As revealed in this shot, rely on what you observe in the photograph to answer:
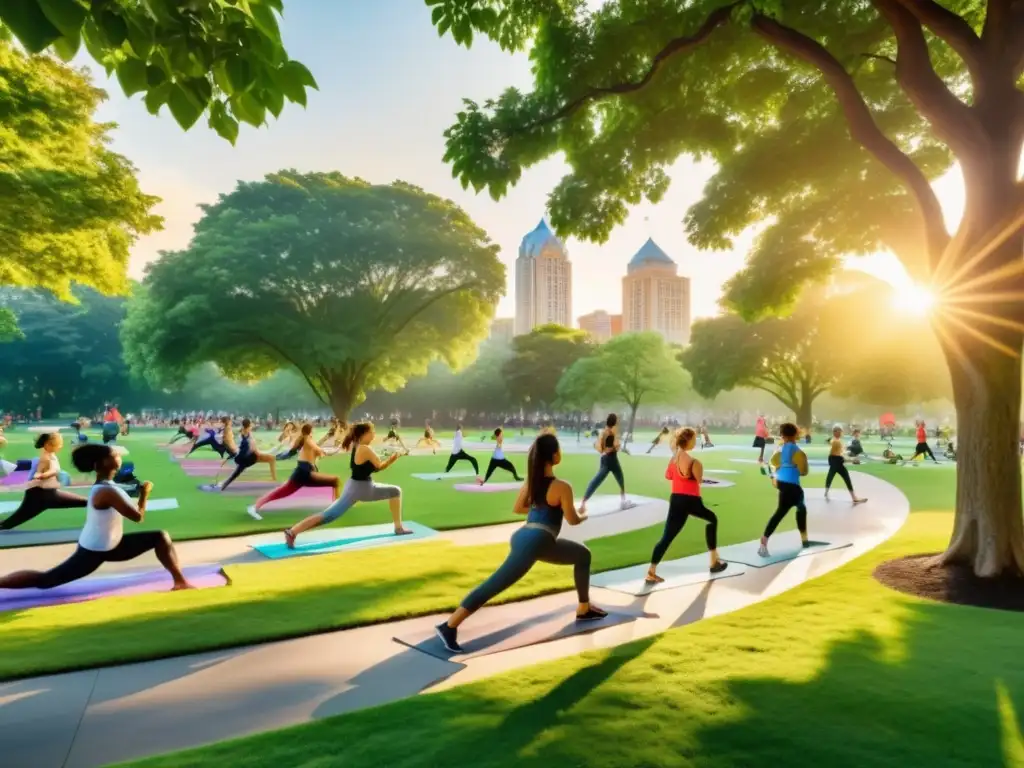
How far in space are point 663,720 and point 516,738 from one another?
0.94 metres

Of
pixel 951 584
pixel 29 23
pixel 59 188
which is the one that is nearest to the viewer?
pixel 29 23

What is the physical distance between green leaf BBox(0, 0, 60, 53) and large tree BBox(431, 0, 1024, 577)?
4346 mm

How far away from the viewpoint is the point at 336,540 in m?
10.3

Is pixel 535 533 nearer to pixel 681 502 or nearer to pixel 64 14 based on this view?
pixel 681 502

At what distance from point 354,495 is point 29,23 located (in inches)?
310

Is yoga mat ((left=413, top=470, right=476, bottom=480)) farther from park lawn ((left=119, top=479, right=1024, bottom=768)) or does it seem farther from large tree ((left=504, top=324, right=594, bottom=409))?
large tree ((left=504, top=324, right=594, bottom=409))

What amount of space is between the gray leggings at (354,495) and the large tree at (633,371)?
1988 inches

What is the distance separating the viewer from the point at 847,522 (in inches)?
490

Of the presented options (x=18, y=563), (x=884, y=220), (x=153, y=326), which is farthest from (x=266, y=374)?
(x=884, y=220)

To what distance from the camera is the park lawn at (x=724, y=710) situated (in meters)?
3.86

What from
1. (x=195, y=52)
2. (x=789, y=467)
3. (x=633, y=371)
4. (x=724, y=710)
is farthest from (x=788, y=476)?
(x=633, y=371)

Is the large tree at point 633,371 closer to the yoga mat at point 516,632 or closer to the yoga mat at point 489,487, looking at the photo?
the yoga mat at point 489,487

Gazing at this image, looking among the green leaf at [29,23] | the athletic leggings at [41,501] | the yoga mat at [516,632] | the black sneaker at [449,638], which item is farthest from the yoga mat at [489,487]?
the green leaf at [29,23]

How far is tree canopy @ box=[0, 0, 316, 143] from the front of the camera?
3150 mm
